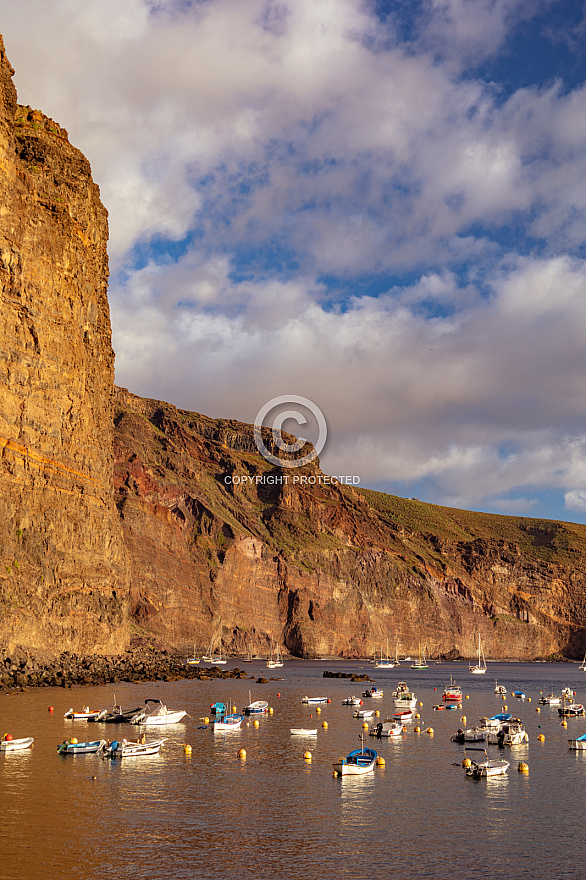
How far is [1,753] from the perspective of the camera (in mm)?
52906

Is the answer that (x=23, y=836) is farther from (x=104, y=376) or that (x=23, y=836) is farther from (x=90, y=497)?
(x=104, y=376)

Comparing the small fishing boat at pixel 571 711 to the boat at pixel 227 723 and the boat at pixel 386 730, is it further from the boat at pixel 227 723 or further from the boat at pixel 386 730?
the boat at pixel 227 723

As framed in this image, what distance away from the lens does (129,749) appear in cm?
5444

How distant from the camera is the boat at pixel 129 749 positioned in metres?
53.9

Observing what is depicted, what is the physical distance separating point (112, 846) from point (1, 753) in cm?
2278

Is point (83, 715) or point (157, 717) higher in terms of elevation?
point (83, 715)

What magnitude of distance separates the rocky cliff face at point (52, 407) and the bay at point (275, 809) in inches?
1116

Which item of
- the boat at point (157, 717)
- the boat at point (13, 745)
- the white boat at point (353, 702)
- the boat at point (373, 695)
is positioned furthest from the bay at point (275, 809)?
the boat at point (373, 695)

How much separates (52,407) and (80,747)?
6062cm

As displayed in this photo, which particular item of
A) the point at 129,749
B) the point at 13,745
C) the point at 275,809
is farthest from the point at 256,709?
the point at 275,809

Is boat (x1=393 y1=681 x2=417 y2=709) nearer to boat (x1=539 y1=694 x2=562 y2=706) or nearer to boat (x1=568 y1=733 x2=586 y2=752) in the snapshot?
boat (x1=539 y1=694 x2=562 y2=706)

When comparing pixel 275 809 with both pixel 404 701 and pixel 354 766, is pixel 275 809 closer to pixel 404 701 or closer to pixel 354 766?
pixel 354 766

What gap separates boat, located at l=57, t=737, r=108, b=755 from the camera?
53500mm

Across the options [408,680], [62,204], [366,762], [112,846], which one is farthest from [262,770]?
[408,680]
